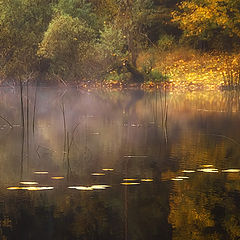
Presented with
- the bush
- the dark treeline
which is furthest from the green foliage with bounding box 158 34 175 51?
the bush

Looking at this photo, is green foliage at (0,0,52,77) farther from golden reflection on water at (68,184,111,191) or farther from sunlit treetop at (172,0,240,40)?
golden reflection on water at (68,184,111,191)

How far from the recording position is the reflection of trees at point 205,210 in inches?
252

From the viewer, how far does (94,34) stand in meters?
37.1

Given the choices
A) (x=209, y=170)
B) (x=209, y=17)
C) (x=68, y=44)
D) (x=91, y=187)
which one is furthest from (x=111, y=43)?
(x=91, y=187)

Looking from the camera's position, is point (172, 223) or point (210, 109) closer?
point (172, 223)

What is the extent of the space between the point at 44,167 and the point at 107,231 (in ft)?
12.7

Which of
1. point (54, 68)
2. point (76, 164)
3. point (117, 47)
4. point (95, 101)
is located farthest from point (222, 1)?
point (76, 164)

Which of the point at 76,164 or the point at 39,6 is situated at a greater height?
the point at 39,6

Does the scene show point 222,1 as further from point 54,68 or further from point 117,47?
point 54,68

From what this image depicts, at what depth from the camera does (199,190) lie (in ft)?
26.7

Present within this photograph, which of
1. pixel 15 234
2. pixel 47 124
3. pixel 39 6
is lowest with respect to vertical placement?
pixel 15 234

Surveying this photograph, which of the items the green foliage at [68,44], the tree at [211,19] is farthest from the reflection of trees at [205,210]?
the tree at [211,19]

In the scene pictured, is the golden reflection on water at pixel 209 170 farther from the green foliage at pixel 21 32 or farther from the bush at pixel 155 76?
the bush at pixel 155 76

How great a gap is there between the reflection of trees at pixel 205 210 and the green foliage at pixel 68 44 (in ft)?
90.8
